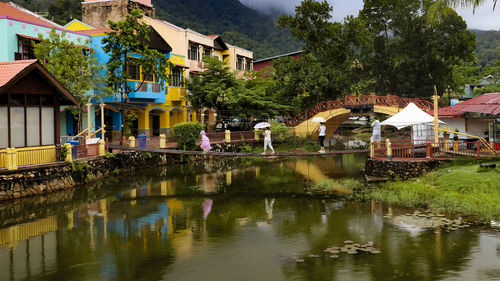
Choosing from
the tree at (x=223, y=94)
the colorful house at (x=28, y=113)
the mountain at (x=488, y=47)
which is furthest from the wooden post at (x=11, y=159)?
the mountain at (x=488, y=47)

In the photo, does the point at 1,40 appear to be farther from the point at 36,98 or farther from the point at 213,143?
the point at 213,143

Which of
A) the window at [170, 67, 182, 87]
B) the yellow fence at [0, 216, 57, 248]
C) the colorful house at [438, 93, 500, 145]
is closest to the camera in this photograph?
the yellow fence at [0, 216, 57, 248]

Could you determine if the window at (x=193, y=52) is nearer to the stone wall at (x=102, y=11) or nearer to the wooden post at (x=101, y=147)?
the stone wall at (x=102, y=11)

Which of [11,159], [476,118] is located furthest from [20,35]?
[476,118]

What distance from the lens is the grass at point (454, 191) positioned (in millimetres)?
14508

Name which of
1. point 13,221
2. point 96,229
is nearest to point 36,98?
point 13,221

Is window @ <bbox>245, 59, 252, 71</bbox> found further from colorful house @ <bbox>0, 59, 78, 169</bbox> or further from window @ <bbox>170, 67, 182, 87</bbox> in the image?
colorful house @ <bbox>0, 59, 78, 169</bbox>

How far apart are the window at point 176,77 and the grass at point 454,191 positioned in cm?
2301

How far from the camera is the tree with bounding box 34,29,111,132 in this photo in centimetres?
2450

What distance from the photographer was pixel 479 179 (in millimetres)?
16172

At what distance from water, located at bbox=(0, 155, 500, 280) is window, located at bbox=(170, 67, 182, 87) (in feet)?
61.0

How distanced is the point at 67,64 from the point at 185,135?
27.6 ft

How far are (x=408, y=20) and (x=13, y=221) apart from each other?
38.9 m

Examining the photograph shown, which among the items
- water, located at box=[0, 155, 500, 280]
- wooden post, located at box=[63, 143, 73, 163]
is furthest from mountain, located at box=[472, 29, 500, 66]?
wooden post, located at box=[63, 143, 73, 163]
